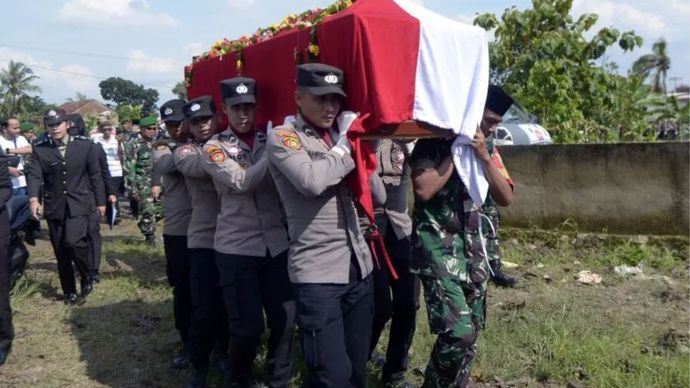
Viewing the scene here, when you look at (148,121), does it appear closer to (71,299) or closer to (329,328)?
(71,299)

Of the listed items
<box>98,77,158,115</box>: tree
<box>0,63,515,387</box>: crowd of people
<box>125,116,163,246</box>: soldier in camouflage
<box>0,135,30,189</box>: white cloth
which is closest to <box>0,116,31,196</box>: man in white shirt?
<box>0,135,30,189</box>: white cloth

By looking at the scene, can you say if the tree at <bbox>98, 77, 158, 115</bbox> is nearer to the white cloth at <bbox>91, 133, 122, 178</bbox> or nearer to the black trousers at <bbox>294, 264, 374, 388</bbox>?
the white cloth at <bbox>91, 133, 122, 178</bbox>

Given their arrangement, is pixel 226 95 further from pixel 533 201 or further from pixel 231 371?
pixel 533 201

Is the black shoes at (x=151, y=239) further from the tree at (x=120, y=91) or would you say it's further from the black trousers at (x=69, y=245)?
the tree at (x=120, y=91)

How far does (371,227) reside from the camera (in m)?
3.57

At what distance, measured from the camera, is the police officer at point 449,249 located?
3.43 m

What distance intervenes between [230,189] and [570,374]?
2248 millimetres

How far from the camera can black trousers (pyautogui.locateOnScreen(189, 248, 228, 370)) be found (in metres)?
4.30

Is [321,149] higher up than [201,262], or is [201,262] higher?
[321,149]

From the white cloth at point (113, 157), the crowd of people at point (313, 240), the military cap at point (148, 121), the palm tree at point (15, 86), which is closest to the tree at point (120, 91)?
the palm tree at point (15, 86)

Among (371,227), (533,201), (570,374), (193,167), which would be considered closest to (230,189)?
(193,167)

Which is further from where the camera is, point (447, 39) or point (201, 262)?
point (201, 262)

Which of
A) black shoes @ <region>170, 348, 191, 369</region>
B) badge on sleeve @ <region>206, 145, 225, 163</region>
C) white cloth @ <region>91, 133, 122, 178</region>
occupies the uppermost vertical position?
badge on sleeve @ <region>206, 145, 225, 163</region>

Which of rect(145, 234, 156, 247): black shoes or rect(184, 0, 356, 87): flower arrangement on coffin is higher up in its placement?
rect(184, 0, 356, 87): flower arrangement on coffin
